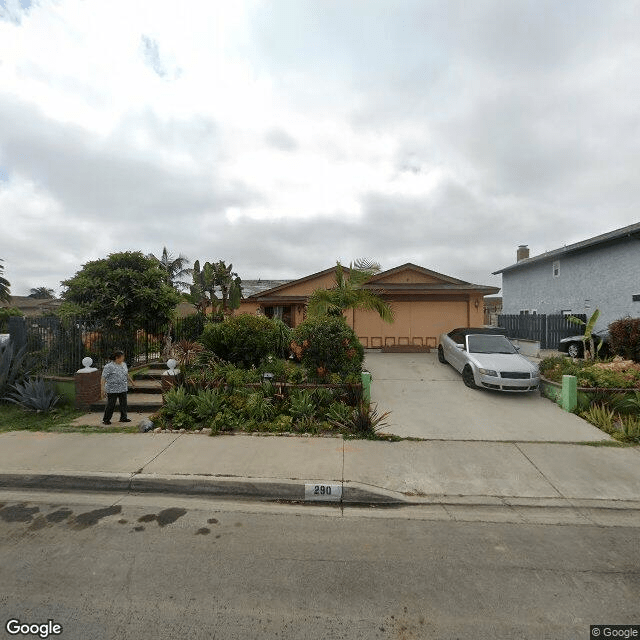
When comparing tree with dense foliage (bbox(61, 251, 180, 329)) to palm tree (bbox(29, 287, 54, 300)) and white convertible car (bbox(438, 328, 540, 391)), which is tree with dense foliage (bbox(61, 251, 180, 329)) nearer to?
white convertible car (bbox(438, 328, 540, 391))

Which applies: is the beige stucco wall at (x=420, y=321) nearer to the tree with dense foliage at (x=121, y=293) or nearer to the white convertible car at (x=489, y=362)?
the white convertible car at (x=489, y=362)

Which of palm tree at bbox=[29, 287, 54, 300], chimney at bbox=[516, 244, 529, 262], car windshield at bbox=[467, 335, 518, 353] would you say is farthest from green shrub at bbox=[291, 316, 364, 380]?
palm tree at bbox=[29, 287, 54, 300]

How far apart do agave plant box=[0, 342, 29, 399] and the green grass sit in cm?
46

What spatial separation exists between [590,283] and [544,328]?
12.3ft

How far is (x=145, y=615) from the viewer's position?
2.43 meters

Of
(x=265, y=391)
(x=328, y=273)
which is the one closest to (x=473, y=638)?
(x=265, y=391)

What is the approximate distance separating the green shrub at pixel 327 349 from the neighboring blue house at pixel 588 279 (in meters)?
14.3

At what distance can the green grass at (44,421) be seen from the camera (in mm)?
6211

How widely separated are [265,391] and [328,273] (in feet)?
33.8

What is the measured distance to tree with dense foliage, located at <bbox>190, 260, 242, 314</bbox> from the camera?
14.9 m

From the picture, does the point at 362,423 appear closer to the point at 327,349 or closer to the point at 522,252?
the point at 327,349

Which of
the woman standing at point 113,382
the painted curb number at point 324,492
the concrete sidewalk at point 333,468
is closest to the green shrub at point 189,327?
the woman standing at point 113,382

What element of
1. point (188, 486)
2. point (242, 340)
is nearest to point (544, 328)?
point (242, 340)

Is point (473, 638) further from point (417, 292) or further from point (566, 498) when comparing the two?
point (417, 292)
